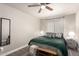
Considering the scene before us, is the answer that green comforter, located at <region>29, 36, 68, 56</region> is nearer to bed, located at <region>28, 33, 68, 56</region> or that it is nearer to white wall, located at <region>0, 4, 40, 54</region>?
bed, located at <region>28, 33, 68, 56</region>

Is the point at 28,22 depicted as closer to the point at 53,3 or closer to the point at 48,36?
the point at 48,36

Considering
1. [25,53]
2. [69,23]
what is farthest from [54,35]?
[25,53]

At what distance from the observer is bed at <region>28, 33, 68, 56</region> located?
1.48m

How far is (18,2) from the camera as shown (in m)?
1.48

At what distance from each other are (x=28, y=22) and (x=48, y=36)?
494 millimetres

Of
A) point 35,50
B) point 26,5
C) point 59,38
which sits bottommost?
point 35,50

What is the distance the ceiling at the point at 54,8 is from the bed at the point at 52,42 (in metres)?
0.41

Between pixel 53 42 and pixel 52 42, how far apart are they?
0.06 feet

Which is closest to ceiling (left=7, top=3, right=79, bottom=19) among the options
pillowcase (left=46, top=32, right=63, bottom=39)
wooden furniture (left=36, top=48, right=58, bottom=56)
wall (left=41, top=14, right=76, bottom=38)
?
wall (left=41, top=14, right=76, bottom=38)

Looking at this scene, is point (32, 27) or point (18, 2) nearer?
point (18, 2)

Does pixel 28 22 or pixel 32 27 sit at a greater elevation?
pixel 28 22

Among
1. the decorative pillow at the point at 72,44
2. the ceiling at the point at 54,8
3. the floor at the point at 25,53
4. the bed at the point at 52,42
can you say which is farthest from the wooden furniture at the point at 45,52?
the ceiling at the point at 54,8

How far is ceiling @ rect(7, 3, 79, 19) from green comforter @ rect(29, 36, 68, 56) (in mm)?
444

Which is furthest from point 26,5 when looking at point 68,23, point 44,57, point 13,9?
point 44,57
